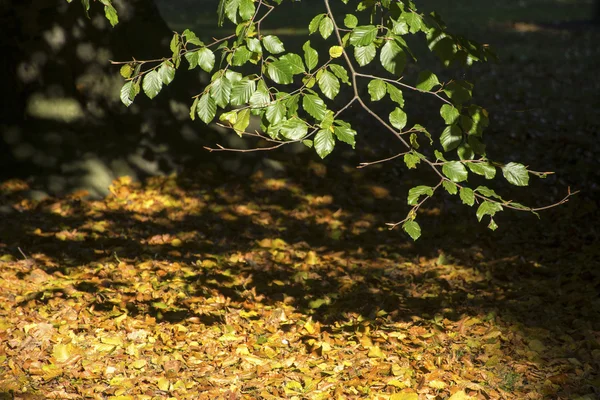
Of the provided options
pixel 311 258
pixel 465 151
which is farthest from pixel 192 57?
pixel 311 258

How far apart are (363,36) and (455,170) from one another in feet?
2.06

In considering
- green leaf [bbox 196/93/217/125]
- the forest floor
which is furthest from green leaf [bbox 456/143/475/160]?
green leaf [bbox 196/93/217/125]

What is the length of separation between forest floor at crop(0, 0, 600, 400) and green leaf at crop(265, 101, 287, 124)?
1.44 meters

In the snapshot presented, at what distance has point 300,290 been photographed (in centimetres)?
527

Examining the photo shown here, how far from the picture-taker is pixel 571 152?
8.45 m

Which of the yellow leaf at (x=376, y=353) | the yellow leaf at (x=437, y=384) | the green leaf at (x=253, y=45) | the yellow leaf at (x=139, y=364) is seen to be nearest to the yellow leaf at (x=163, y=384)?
the yellow leaf at (x=139, y=364)

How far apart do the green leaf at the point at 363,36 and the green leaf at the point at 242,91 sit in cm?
43

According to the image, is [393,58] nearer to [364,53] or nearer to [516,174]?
[364,53]

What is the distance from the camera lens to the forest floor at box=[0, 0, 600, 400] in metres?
3.99

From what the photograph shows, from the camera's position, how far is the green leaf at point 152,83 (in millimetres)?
2773

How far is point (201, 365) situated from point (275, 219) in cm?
270

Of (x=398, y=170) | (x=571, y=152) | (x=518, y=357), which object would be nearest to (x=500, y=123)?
(x=571, y=152)

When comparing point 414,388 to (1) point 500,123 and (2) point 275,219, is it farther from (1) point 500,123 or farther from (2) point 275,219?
(1) point 500,123

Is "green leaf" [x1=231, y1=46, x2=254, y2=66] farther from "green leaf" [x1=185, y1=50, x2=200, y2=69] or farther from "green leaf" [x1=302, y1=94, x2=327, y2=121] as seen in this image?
"green leaf" [x1=302, y1=94, x2=327, y2=121]
